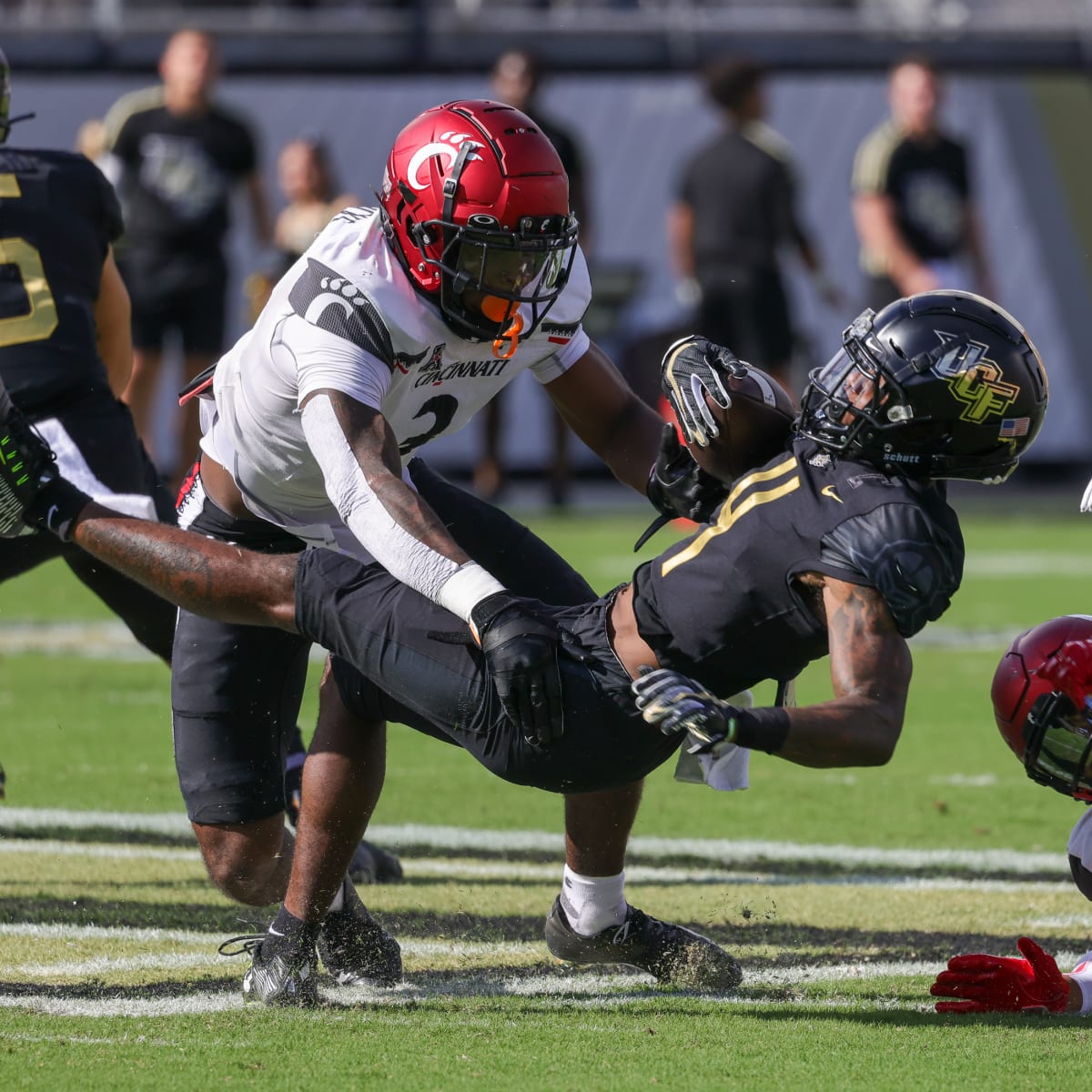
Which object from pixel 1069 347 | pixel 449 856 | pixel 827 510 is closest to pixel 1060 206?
pixel 1069 347

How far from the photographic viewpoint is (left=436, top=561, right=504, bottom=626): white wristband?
317 centimetres

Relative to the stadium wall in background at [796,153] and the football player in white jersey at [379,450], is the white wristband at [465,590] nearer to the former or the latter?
the football player in white jersey at [379,450]

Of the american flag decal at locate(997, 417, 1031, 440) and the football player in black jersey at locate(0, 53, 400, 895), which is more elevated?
the american flag decal at locate(997, 417, 1031, 440)

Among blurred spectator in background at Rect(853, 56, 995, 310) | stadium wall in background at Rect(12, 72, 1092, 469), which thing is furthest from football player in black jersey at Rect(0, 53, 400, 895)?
stadium wall in background at Rect(12, 72, 1092, 469)

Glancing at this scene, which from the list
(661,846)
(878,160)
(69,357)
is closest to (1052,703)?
(661,846)

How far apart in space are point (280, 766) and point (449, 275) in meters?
1.02

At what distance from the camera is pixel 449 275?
3.55 metres

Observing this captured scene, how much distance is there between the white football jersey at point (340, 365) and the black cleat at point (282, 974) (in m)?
0.77

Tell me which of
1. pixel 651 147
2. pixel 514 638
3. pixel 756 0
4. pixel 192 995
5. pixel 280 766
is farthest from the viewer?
pixel 756 0

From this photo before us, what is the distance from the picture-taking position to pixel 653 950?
3.67m

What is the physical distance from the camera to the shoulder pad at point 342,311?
3.47 meters

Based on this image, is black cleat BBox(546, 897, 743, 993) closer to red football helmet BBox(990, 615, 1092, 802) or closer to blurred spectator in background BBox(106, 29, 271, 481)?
red football helmet BBox(990, 615, 1092, 802)

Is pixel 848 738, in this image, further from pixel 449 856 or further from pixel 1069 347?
pixel 1069 347

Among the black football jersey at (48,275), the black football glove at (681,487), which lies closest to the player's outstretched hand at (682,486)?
the black football glove at (681,487)
